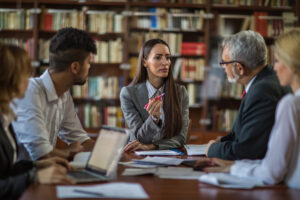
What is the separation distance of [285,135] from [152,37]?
360cm

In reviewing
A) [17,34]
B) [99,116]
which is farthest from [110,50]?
[17,34]

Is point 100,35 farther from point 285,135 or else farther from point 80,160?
point 285,135

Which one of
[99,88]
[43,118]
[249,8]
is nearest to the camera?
[43,118]

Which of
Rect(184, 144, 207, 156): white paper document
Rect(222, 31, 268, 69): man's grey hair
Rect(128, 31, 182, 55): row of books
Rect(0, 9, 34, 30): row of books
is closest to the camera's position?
Rect(222, 31, 268, 69): man's grey hair

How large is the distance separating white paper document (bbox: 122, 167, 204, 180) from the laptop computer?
11cm

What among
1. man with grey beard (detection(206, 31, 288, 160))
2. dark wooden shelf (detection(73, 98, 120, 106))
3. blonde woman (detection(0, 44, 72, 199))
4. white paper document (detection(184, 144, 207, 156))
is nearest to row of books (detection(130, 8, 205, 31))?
dark wooden shelf (detection(73, 98, 120, 106))

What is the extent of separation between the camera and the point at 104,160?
1.68 m

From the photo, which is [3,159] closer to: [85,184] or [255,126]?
[85,184]

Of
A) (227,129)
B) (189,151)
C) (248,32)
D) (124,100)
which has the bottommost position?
(227,129)

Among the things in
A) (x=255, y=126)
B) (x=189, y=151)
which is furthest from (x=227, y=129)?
(x=255, y=126)

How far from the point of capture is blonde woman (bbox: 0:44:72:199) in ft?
5.00

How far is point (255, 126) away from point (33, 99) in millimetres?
1071

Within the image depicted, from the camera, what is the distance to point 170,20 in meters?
4.97

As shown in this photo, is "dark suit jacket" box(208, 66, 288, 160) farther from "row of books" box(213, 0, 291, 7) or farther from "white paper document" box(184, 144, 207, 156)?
"row of books" box(213, 0, 291, 7)
